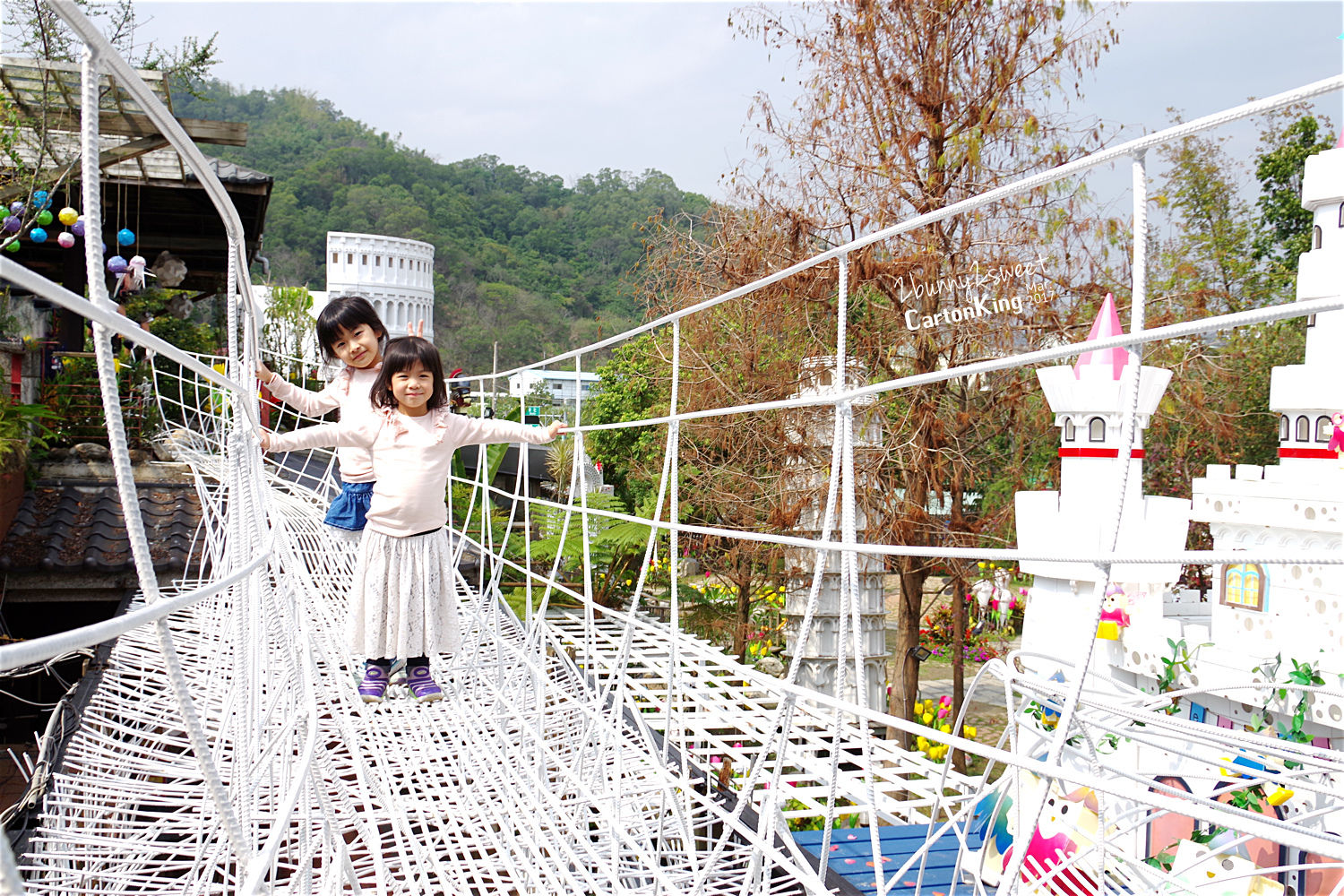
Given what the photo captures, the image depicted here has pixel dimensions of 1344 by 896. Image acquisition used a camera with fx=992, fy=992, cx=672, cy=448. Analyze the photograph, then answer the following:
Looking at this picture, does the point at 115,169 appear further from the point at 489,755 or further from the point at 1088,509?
the point at 1088,509

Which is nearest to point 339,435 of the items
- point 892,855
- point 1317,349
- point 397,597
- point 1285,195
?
point 397,597

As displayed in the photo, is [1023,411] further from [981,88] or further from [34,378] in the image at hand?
[34,378]

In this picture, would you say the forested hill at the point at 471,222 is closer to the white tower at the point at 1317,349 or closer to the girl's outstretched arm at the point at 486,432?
the white tower at the point at 1317,349

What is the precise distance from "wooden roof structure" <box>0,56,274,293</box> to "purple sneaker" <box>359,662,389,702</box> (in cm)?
318

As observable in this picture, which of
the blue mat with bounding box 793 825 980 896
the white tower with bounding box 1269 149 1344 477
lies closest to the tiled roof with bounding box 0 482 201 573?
the blue mat with bounding box 793 825 980 896

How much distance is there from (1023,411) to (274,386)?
157 inches

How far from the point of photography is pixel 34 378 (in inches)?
237

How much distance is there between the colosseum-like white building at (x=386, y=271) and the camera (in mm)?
24516

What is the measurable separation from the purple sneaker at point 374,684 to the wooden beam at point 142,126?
386cm

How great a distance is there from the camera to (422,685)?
8.28ft

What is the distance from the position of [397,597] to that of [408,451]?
1.20ft

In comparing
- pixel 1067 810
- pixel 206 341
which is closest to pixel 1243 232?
pixel 1067 810

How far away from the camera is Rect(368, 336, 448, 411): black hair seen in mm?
2400

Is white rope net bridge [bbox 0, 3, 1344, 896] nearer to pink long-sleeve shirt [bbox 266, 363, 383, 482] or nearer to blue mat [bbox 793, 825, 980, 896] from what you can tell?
blue mat [bbox 793, 825, 980, 896]
